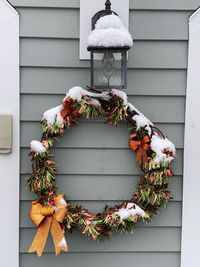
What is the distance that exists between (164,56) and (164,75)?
0.10 m

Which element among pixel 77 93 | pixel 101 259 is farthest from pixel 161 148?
pixel 101 259

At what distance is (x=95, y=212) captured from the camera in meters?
1.80

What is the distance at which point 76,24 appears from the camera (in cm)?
173

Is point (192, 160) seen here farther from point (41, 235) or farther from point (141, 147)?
point (41, 235)

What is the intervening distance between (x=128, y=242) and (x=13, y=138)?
0.88m

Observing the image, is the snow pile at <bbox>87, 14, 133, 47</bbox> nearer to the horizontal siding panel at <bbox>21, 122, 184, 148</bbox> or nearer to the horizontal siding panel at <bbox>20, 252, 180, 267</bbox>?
the horizontal siding panel at <bbox>21, 122, 184, 148</bbox>

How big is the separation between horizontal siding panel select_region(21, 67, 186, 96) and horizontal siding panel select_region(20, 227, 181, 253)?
0.79 m

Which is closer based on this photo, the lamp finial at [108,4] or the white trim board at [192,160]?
the lamp finial at [108,4]

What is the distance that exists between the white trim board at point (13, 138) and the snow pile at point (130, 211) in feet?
1.90

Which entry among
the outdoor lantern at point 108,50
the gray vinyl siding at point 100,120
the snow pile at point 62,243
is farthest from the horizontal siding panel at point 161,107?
the snow pile at point 62,243

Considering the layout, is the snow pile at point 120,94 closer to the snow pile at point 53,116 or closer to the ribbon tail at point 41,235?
the snow pile at point 53,116

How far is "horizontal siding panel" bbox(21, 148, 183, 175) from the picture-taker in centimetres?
178

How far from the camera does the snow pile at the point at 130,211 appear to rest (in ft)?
5.49

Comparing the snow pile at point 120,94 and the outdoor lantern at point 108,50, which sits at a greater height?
the outdoor lantern at point 108,50
